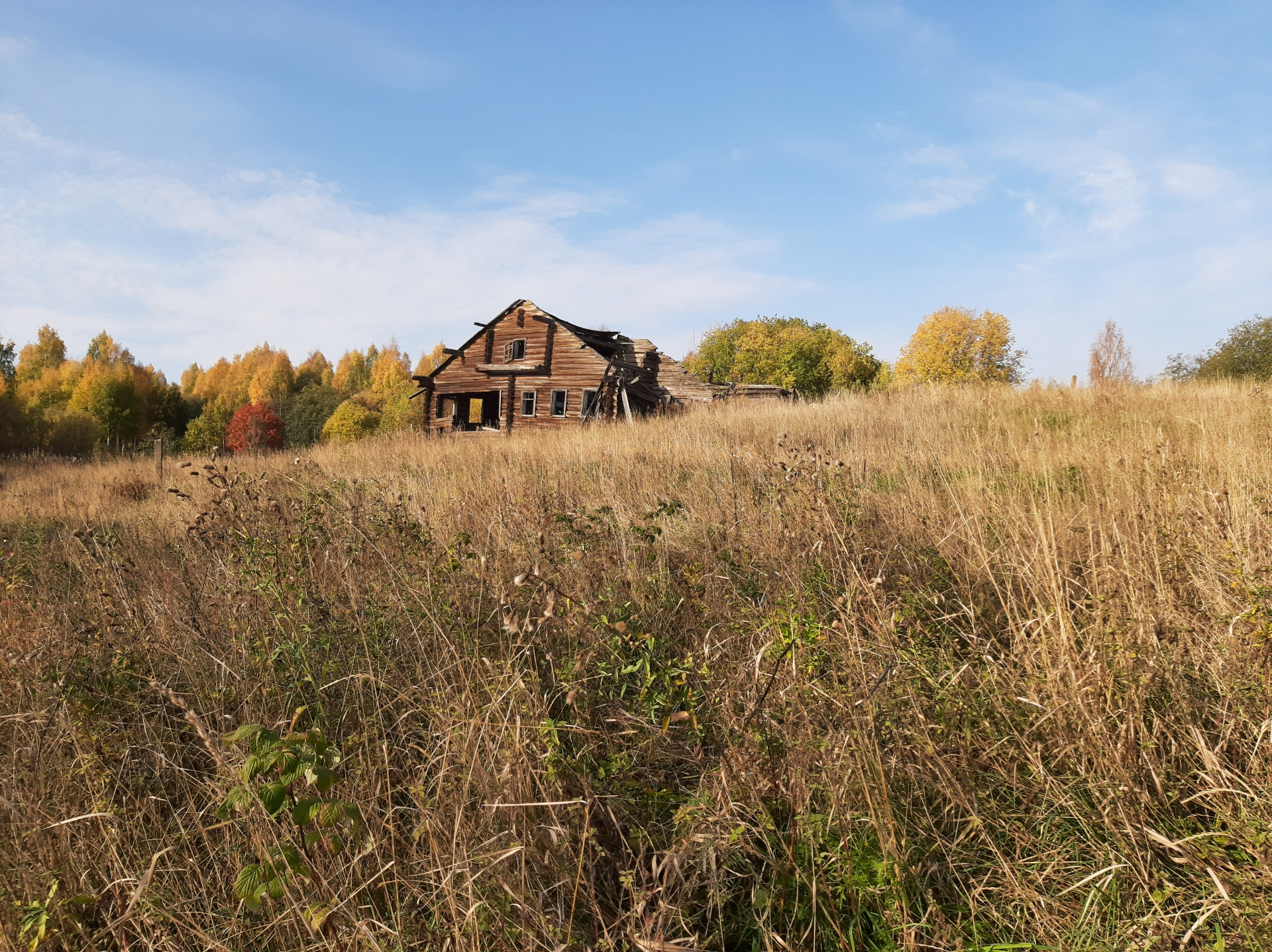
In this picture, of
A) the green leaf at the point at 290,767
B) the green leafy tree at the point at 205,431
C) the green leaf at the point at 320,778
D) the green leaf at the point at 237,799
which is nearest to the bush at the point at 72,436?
the green leafy tree at the point at 205,431

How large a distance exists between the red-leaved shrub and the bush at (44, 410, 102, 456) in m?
16.5

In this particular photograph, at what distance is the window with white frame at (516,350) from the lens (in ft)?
96.4

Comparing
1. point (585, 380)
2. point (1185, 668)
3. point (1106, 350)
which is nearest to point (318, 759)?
point (1185, 668)

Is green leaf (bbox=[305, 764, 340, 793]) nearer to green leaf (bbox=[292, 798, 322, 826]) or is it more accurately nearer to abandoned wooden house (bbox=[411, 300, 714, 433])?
green leaf (bbox=[292, 798, 322, 826])

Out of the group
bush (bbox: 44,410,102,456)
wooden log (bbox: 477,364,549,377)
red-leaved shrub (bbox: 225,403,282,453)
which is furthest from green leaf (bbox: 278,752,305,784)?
red-leaved shrub (bbox: 225,403,282,453)

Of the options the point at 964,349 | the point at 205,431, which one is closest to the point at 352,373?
the point at 205,431

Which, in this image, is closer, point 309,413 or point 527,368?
point 527,368

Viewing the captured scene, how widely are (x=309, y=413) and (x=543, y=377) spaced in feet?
151

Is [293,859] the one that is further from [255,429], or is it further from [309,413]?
[309,413]

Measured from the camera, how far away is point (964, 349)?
43688 mm

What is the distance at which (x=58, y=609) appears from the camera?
3.84m

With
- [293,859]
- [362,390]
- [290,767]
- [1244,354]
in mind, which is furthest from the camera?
[362,390]

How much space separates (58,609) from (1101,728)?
5.37 metres

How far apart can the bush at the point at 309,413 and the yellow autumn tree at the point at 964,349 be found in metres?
53.0
